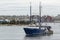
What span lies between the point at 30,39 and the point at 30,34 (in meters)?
5.38

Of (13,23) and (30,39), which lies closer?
(30,39)

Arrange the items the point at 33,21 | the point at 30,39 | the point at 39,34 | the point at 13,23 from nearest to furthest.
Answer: the point at 30,39
the point at 39,34
the point at 33,21
the point at 13,23

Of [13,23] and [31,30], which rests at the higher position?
[31,30]

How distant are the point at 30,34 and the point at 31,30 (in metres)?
0.61

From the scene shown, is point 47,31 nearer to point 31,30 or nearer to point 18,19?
point 31,30

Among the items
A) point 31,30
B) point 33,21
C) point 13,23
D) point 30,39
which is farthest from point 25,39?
point 13,23

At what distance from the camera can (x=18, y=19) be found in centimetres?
9950

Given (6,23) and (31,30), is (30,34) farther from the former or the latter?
(6,23)

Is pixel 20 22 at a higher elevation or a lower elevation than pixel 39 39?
lower

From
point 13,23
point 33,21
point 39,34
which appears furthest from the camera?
point 13,23

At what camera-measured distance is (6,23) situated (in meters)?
97.9

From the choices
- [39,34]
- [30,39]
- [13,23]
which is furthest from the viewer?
[13,23]

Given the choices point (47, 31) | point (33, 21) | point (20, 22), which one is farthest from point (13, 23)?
point (47, 31)

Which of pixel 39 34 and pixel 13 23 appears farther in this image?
pixel 13 23
